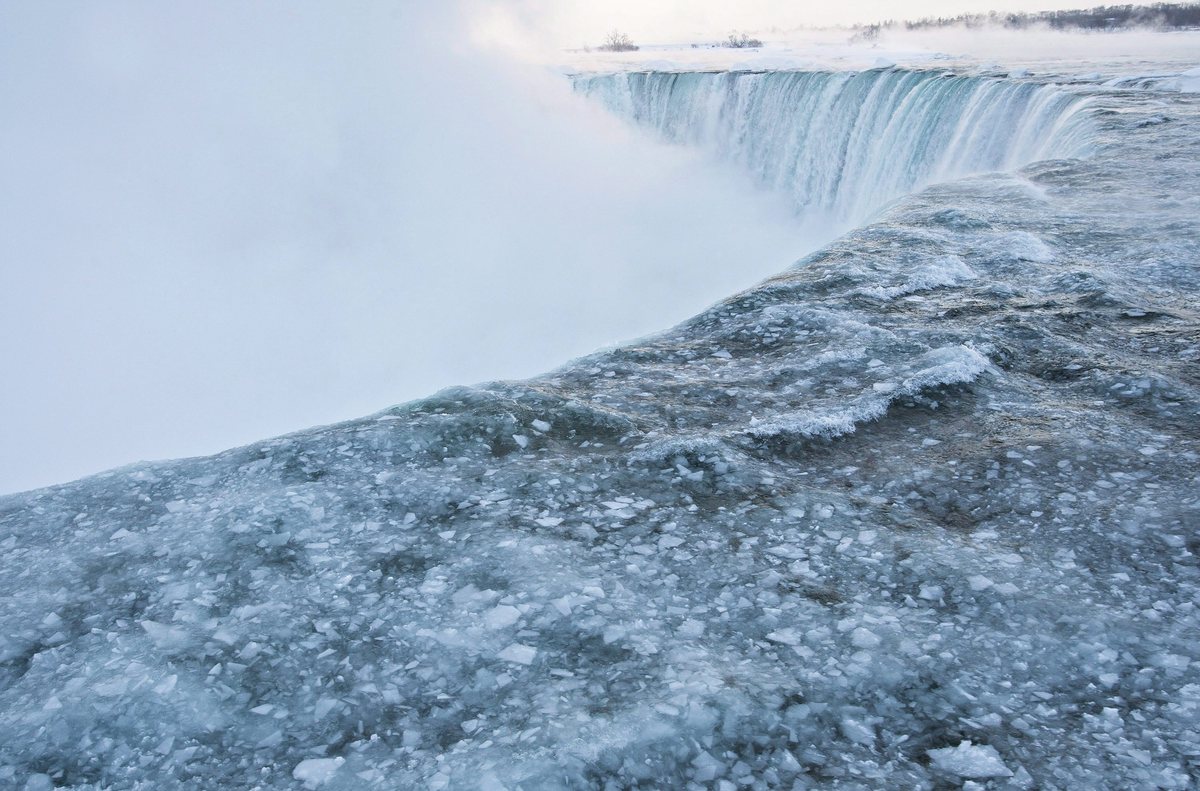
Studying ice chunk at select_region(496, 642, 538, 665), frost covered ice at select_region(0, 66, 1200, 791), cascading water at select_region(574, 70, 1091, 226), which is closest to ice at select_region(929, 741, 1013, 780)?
frost covered ice at select_region(0, 66, 1200, 791)

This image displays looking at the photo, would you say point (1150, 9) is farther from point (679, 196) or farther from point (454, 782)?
point (454, 782)

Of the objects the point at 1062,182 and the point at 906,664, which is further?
the point at 1062,182

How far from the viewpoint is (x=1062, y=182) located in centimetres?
880

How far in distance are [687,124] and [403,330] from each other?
13953 millimetres

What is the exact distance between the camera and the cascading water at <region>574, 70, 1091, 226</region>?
15.1 meters

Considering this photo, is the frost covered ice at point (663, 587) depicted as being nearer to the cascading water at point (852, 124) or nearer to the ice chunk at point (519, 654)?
the ice chunk at point (519, 654)

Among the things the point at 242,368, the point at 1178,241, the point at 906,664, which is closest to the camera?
the point at 906,664

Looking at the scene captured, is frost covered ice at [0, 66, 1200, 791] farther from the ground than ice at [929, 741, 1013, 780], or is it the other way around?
frost covered ice at [0, 66, 1200, 791]

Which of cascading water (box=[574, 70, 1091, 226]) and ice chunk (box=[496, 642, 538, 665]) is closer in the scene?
ice chunk (box=[496, 642, 538, 665])

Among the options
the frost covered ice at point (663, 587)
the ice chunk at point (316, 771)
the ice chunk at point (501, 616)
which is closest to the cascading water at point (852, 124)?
the frost covered ice at point (663, 587)

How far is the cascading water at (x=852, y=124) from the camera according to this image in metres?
15.1

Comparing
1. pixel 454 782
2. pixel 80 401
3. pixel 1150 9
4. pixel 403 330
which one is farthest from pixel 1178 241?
pixel 1150 9

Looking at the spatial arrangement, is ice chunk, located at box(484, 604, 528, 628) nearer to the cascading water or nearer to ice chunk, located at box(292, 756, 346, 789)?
ice chunk, located at box(292, 756, 346, 789)

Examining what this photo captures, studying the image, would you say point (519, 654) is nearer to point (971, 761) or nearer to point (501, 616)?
point (501, 616)
